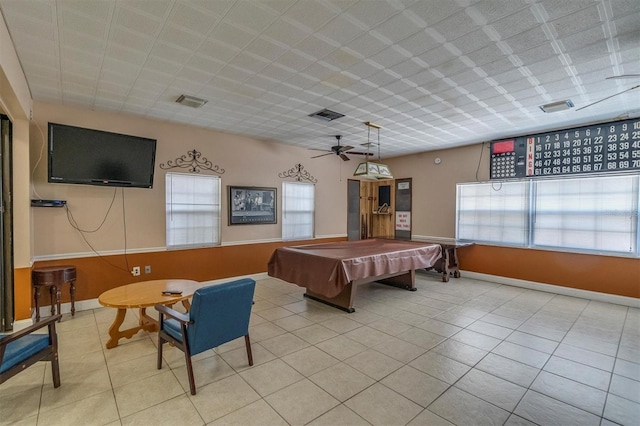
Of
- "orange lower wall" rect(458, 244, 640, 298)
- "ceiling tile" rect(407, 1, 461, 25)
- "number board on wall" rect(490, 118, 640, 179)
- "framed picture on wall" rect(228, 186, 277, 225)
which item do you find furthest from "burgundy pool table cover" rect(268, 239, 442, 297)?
"ceiling tile" rect(407, 1, 461, 25)

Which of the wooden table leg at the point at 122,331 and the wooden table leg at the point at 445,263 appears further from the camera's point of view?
the wooden table leg at the point at 445,263

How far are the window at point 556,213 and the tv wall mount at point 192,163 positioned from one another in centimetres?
523

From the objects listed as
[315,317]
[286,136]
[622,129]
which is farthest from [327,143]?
[622,129]

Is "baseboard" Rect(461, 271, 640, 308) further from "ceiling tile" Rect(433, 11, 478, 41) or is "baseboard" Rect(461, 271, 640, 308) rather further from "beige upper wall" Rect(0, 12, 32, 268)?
"beige upper wall" Rect(0, 12, 32, 268)

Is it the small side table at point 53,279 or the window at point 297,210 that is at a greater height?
the window at point 297,210

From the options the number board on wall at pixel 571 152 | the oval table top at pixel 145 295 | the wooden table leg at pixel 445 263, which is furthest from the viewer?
the wooden table leg at pixel 445 263

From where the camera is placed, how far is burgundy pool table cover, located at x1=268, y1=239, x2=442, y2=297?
12.3ft

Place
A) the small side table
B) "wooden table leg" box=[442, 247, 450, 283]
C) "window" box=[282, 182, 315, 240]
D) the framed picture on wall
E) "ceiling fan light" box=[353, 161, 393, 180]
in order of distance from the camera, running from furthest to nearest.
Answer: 1. "window" box=[282, 182, 315, 240]
2. "wooden table leg" box=[442, 247, 450, 283]
3. the framed picture on wall
4. "ceiling fan light" box=[353, 161, 393, 180]
5. the small side table

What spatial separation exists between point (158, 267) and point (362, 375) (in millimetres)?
3729

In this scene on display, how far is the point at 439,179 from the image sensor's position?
668cm

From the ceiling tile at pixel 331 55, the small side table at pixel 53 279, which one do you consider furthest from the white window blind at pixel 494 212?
the small side table at pixel 53 279

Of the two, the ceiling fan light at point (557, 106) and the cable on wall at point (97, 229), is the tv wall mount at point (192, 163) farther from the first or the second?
the ceiling fan light at point (557, 106)

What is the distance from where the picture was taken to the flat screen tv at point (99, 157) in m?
3.73

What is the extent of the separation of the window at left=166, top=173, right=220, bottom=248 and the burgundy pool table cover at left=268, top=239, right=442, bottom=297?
4.82 ft
